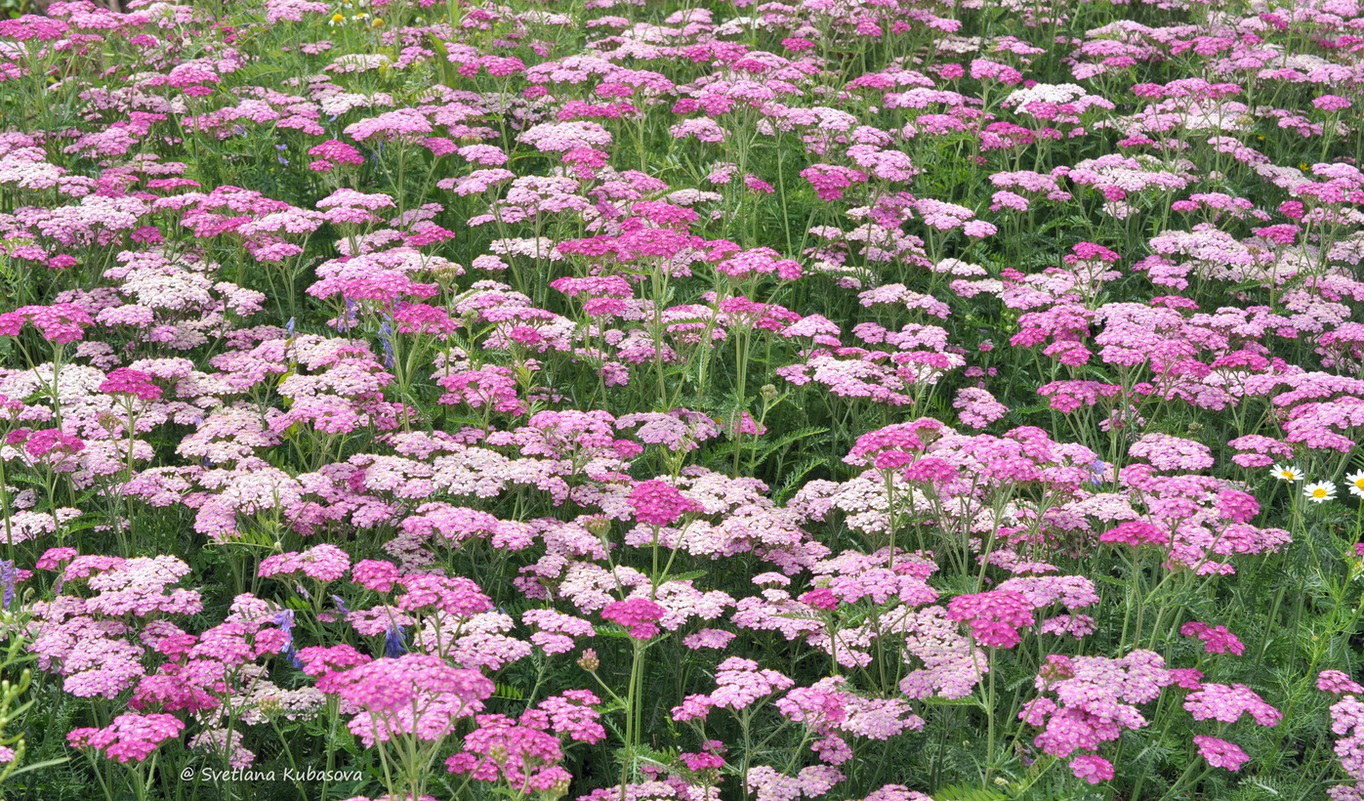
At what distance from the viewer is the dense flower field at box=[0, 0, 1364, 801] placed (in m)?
3.72

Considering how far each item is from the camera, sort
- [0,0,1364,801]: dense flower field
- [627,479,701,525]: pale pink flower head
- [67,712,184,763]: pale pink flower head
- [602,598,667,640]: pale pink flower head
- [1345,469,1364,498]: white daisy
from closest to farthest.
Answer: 1. [67,712,184,763]: pale pink flower head
2. [602,598,667,640]: pale pink flower head
3. [0,0,1364,801]: dense flower field
4. [627,479,701,525]: pale pink flower head
5. [1345,469,1364,498]: white daisy

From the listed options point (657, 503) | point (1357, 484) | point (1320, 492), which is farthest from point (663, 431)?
point (1357, 484)

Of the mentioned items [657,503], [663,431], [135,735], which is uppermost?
[657,503]

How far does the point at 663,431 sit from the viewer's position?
5.03 meters

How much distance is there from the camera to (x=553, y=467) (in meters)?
4.66

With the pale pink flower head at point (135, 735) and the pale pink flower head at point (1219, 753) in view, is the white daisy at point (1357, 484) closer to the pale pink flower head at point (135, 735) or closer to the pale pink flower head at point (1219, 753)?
the pale pink flower head at point (1219, 753)

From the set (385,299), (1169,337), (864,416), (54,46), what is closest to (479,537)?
(385,299)

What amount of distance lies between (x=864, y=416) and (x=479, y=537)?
2.18m

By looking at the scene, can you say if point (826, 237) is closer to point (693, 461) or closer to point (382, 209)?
point (693, 461)

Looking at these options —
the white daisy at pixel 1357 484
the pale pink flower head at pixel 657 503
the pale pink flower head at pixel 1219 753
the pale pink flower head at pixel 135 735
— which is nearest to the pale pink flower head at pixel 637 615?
the pale pink flower head at pixel 657 503

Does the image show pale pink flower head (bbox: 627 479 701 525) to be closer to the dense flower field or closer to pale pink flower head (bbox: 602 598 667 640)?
the dense flower field

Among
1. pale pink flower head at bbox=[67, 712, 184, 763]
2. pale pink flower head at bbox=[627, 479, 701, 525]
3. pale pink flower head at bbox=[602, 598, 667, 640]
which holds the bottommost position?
pale pink flower head at bbox=[67, 712, 184, 763]

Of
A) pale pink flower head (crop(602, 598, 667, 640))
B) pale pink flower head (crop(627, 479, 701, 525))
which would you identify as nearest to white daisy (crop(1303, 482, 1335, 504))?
pale pink flower head (crop(627, 479, 701, 525))

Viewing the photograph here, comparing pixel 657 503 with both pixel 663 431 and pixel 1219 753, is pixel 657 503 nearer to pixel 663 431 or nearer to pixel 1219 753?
pixel 663 431
